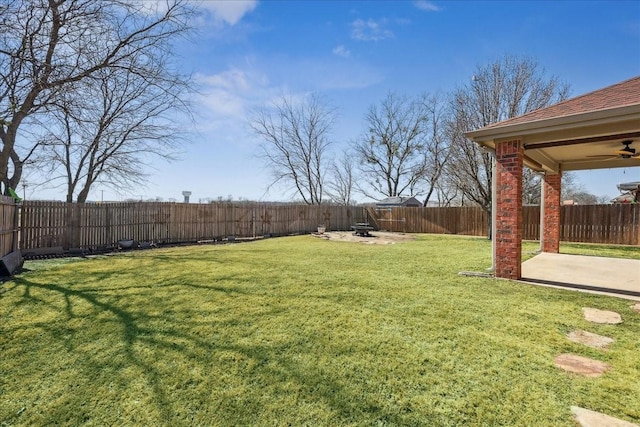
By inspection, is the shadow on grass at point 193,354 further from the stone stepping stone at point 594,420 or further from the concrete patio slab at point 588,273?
the concrete patio slab at point 588,273

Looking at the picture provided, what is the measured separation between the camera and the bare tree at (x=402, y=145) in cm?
2574

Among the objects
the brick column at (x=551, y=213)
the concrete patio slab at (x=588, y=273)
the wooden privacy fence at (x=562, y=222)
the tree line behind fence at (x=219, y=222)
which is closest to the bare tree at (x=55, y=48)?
the tree line behind fence at (x=219, y=222)

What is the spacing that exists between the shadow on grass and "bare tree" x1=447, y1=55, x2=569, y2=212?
43.0ft

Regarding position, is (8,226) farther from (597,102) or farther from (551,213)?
(551,213)

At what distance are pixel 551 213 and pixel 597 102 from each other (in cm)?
470

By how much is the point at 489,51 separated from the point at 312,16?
399 inches

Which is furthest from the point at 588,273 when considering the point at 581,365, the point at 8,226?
the point at 8,226

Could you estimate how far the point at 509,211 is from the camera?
17.7 feet

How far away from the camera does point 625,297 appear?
4.33 metres

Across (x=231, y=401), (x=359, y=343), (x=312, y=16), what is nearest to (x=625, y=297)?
(x=359, y=343)

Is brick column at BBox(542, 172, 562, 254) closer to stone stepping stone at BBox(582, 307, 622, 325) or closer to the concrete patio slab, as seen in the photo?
the concrete patio slab

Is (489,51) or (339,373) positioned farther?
(489,51)

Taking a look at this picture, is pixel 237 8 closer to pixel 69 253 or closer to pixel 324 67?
pixel 324 67

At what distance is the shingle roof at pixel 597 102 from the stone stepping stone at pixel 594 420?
4.38 m
